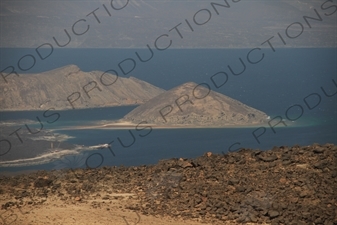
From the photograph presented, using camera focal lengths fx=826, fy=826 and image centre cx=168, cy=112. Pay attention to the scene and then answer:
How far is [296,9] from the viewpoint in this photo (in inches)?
4016

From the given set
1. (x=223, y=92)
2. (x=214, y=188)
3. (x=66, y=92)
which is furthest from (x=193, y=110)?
(x=214, y=188)

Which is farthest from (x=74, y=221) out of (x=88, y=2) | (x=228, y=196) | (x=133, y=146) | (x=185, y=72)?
(x=88, y=2)

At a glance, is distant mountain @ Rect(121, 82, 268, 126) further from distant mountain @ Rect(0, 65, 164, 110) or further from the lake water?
distant mountain @ Rect(0, 65, 164, 110)

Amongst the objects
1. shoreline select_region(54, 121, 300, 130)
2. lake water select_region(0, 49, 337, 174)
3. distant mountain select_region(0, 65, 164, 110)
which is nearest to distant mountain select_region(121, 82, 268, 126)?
shoreline select_region(54, 121, 300, 130)

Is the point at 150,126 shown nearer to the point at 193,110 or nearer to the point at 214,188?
the point at 193,110

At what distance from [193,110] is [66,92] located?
43.0 feet

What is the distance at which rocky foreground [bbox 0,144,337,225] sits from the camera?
36.6ft

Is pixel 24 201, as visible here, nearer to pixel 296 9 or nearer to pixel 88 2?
pixel 296 9

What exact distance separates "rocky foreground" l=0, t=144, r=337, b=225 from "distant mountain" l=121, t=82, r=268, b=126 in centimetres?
3129

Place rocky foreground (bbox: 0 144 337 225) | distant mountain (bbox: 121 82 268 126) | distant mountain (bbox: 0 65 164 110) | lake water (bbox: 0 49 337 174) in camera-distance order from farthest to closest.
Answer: distant mountain (bbox: 0 65 164 110) → distant mountain (bbox: 121 82 268 126) → lake water (bbox: 0 49 337 174) → rocky foreground (bbox: 0 144 337 225)

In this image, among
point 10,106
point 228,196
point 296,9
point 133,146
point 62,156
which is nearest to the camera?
point 228,196

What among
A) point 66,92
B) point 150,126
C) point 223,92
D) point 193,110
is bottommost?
point 223,92

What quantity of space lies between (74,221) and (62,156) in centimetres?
2234

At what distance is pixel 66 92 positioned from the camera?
55.2 m
